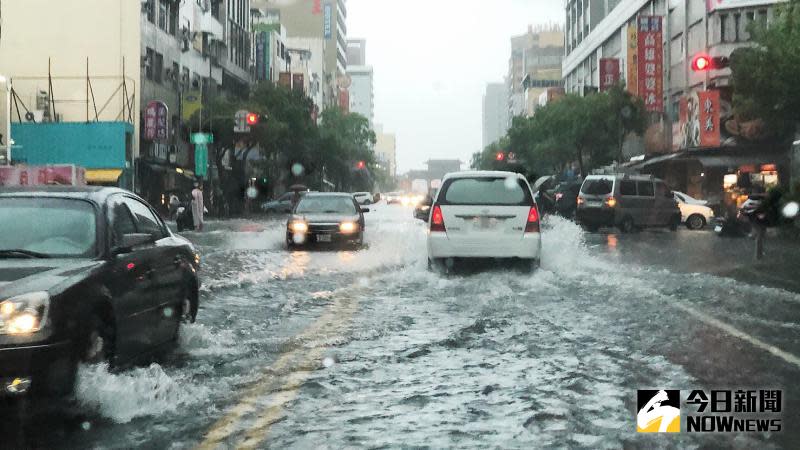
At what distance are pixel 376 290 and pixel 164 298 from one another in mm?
5975

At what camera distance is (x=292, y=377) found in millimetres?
7441

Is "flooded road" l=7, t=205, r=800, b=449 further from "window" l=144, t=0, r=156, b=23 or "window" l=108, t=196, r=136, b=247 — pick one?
"window" l=144, t=0, r=156, b=23

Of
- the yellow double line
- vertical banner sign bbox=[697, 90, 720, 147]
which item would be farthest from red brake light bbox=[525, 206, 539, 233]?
vertical banner sign bbox=[697, 90, 720, 147]

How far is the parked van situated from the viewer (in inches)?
1283

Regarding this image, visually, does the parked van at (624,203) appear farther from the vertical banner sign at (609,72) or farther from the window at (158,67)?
the vertical banner sign at (609,72)

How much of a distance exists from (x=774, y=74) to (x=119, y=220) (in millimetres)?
30648

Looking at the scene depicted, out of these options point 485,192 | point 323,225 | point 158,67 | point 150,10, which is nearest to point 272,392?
point 485,192

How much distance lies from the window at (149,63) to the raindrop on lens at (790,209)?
36895 mm

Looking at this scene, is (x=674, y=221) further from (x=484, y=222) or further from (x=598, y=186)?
(x=484, y=222)

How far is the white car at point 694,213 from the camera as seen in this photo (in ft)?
123

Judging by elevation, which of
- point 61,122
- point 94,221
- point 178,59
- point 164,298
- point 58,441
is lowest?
point 58,441

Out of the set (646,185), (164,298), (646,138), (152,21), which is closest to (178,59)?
(152,21)

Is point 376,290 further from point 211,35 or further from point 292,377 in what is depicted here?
point 211,35

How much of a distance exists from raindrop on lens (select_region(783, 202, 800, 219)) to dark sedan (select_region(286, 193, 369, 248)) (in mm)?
9758
